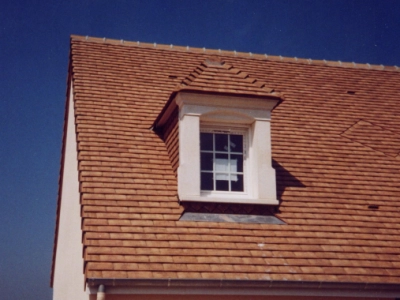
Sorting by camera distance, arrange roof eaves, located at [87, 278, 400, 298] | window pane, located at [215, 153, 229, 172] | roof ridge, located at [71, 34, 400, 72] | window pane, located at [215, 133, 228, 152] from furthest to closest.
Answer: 1. roof ridge, located at [71, 34, 400, 72]
2. window pane, located at [215, 133, 228, 152]
3. window pane, located at [215, 153, 229, 172]
4. roof eaves, located at [87, 278, 400, 298]

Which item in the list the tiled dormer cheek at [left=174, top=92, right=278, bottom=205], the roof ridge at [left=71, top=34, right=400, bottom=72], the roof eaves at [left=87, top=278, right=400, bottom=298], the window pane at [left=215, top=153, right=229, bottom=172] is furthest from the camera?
the roof ridge at [left=71, top=34, right=400, bottom=72]

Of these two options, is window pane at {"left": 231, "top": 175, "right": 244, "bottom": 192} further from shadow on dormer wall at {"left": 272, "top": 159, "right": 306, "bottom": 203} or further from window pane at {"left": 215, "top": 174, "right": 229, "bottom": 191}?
shadow on dormer wall at {"left": 272, "top": 159, "right": 306, "bottom": 203}

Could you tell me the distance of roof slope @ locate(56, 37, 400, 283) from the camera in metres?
7.70

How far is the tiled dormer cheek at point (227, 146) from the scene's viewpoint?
896cm

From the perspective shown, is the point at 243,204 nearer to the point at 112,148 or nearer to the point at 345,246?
the point at 345,246

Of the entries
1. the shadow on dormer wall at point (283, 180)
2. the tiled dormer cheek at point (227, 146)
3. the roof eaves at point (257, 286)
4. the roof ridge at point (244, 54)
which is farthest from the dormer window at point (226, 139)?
the roof ridge at point (244, 54)

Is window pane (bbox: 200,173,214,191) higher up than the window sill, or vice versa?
window pane (bbox: 200,173,214,191)

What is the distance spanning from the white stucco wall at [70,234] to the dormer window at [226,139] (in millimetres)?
2057

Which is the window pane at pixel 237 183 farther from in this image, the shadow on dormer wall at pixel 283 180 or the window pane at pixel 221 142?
the shadow on dormer wall at pixel 283 180

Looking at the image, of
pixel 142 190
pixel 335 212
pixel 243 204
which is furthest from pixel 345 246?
pixel 142 190

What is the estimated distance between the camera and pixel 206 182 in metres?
9.22

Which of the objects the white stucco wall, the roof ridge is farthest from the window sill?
the roof ridge

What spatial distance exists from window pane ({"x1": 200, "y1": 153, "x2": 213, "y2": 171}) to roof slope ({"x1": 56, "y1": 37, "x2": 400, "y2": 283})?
0.55 m

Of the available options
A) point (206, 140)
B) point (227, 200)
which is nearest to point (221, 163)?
point (206, 140)
